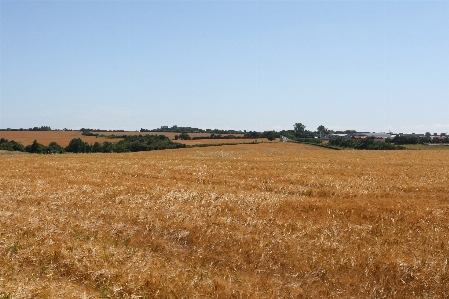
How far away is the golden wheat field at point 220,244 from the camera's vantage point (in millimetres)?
7668

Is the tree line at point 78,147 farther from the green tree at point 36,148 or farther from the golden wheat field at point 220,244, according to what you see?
the golden wheat field at point 220,244

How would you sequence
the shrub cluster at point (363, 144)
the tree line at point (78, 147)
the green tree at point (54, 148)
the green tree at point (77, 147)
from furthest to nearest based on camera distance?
the shrub cluster at point (363, 144) < the green tree at point (77, 147) < the green tree at point (54, 148) < the tree line at point (78, 147)

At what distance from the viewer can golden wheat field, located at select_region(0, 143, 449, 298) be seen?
767 centimetres

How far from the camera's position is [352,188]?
17.9 meters

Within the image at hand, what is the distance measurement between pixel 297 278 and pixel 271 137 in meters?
113

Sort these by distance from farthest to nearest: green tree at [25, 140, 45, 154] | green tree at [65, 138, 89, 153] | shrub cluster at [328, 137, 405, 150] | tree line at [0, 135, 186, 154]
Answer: shrub cluster at [328, 137, 405, 150], green tree at [65, 138, 89, 153], tree line at [0, 135, 186, 154], green tree at [25, 140, 45, 154]

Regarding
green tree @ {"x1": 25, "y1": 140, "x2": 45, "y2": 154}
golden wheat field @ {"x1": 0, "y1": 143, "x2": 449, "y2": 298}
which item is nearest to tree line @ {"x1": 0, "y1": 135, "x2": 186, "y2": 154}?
green tree @ {"x1": 25, "y1": 140, "x2": 45, "y2": 154}

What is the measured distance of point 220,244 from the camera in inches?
398

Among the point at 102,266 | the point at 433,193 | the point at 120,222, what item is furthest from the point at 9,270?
the point at 433,193

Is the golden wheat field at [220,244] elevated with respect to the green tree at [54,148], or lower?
lower

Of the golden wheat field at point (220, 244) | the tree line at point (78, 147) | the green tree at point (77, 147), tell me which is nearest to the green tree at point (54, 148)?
the tree line at point (78, 147)

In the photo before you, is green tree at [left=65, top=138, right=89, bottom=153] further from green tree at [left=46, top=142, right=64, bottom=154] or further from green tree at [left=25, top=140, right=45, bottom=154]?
green tree at [left=25, top=140, right=45, bottom=154]

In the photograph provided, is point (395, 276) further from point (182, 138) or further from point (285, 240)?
point (182, 138)

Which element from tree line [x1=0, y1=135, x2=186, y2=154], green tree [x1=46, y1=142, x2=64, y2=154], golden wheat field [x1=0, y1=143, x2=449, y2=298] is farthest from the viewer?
green tree [x1=46, y1=142, x2=64, y2=154]
